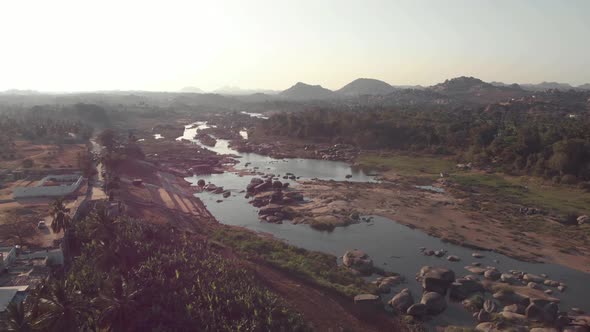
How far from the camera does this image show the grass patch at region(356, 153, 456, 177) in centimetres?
6921

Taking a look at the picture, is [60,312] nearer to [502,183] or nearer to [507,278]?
[507,278]

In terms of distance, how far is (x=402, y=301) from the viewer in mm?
26922

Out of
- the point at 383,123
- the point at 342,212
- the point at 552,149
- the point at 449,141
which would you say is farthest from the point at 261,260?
the point at 383,123

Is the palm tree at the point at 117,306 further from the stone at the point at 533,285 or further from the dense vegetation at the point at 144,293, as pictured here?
the stone at the point at 533,285

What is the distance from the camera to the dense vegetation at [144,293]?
58.2 ft

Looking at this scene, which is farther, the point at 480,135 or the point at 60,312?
the point at 480,135

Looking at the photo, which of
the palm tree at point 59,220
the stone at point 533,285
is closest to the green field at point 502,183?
the stone at point 533,285

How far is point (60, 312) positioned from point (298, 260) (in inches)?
760

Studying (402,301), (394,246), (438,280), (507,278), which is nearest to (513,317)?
(438,280)

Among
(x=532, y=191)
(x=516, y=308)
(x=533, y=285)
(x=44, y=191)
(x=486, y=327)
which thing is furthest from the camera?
(x=532, y=191)

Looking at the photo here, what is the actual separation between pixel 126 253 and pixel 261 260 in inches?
417

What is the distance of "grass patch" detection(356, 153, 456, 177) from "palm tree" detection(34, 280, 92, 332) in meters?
57.5

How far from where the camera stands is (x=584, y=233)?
39.6 metres

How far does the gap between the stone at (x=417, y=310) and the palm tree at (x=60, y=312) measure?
744 inches
